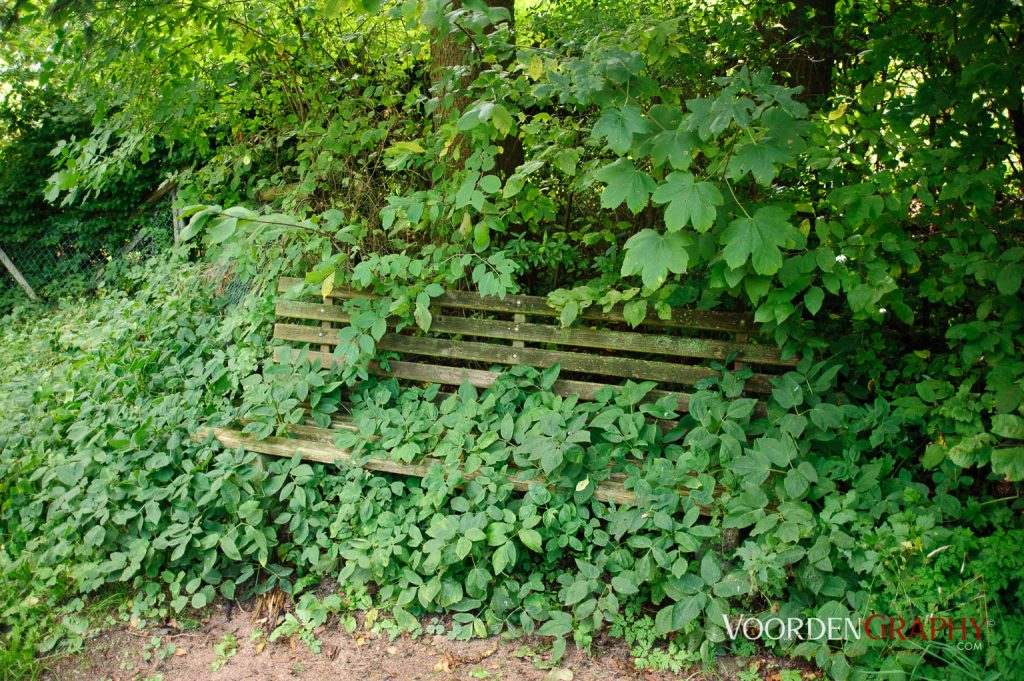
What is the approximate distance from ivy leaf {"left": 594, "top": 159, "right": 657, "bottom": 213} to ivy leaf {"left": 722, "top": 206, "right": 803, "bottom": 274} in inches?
15.7

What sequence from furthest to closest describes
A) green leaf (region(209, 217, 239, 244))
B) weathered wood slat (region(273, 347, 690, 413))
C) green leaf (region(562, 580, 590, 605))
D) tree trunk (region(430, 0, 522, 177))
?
tree trunk (region(430, 0, 522, 177))
weathered wood slat (region(273, 347, 690, 413))
green leaf (region(562, 580, 590, 605))
green leaf (region(209, 217, 239, 244))

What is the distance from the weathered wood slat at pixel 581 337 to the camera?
11.6ft

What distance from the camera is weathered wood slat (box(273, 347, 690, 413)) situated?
367cm

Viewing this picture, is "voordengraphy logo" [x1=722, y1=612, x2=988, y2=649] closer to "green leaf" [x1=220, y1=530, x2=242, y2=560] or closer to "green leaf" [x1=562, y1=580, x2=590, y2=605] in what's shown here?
"green leaf" [x1=562, y1=580, x2=590, y2=605]

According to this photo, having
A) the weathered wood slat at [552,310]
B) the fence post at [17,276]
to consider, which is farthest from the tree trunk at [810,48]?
the fence post at [17,276]

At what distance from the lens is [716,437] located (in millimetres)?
3248

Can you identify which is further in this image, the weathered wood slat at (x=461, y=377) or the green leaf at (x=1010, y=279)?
the weathered wood slat at (x=461, y=377)

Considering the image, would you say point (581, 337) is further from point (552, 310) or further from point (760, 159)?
point (760, 159)

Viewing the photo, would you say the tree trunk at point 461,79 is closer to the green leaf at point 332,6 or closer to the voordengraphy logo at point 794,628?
the green leaf at point 332,6

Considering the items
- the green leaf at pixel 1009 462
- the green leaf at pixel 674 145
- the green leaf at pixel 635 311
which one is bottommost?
the green leaf at pixel 1009 462

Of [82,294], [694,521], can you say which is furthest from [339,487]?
[82,294]

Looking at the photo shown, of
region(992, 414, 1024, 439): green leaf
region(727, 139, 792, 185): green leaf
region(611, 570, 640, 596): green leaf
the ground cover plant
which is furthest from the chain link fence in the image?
region(992, 414, 1024, 439): green leaf

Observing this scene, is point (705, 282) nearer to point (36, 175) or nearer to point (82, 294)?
point (82, 294)

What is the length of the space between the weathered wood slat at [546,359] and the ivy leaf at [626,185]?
1181mm
